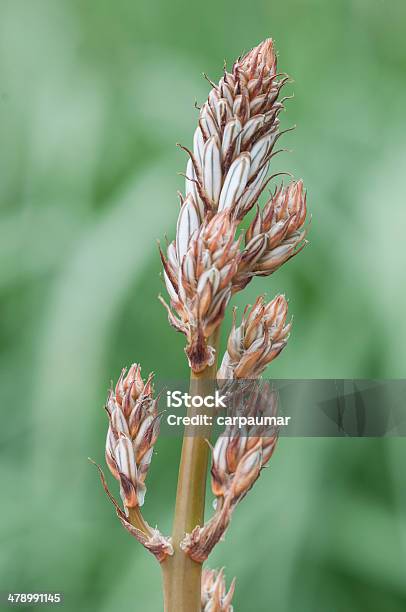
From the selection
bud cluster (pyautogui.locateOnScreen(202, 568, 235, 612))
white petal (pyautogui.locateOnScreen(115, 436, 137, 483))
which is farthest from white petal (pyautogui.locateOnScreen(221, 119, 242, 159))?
bud cluster (pyautogui.locateOnScreen(202, 568, 235, 612))

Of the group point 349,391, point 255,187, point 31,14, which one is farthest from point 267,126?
→ point 31,14

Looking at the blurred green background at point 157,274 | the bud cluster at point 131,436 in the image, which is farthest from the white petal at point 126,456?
the blurred green background at point 157,274

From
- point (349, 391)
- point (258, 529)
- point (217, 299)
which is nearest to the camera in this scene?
point (217, 299)

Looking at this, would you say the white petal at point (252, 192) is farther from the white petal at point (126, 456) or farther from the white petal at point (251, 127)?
the white petal at point (126, 456)

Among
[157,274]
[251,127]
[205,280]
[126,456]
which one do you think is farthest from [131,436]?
[157,274]

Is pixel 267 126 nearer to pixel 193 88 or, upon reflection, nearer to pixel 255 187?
pixel 255 187
